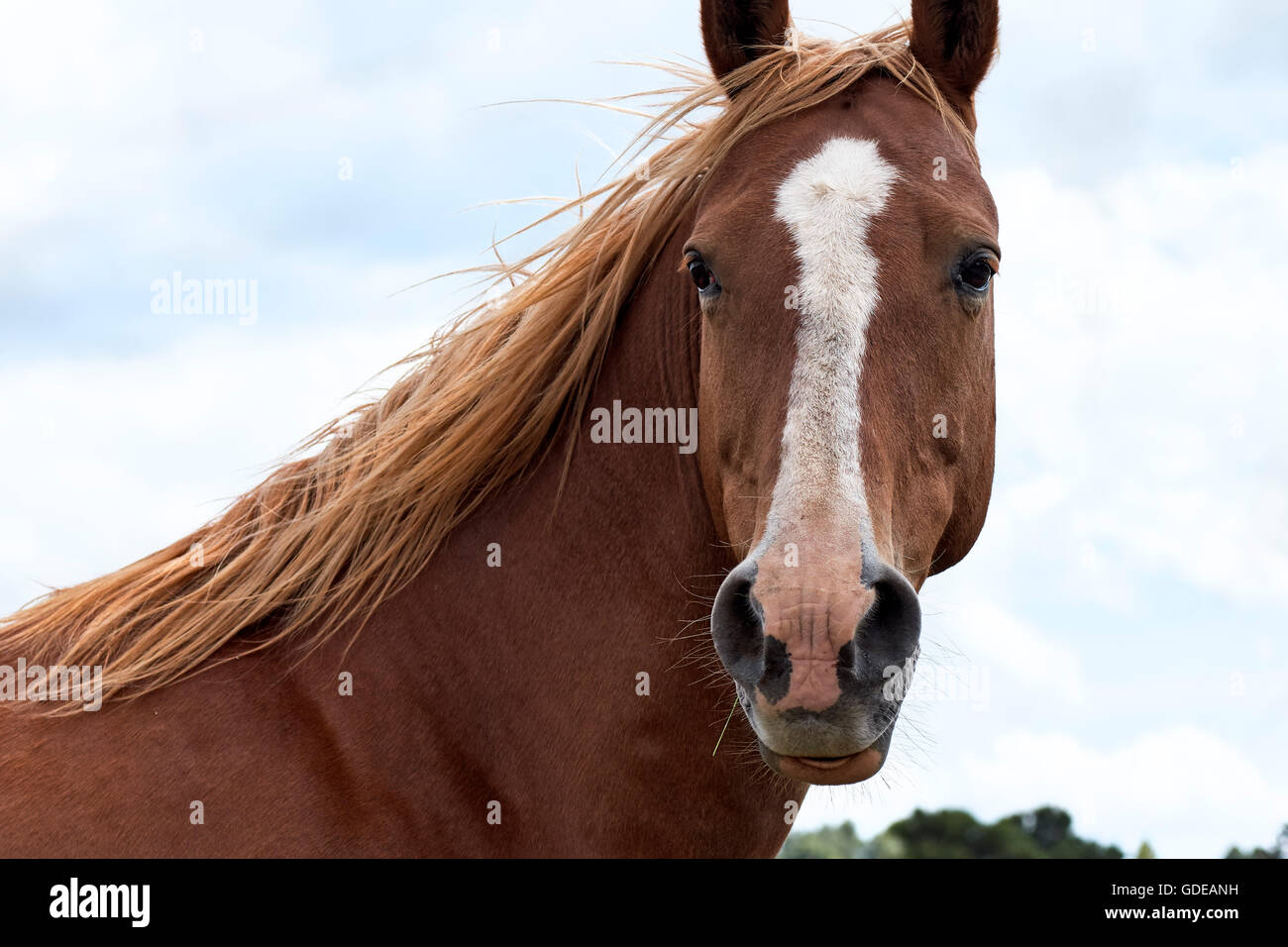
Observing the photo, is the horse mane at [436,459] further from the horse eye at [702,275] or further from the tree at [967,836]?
the tree at [967,836]

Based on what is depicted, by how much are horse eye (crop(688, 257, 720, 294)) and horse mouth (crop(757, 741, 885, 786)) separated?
4.28ft

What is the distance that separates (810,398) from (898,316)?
1.21ft

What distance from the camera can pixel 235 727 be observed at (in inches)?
138

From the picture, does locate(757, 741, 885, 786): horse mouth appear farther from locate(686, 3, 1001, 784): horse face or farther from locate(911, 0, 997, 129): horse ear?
locate(911, 0, 997, 129): horse ear

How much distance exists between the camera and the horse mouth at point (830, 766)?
2.78 meters

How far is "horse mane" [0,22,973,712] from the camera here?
365 cm

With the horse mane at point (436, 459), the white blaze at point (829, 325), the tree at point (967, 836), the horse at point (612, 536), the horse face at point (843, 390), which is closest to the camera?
the horse face at point (843, 390)

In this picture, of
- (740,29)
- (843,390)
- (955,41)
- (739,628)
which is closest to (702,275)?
(843,390)

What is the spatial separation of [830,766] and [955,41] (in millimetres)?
2372

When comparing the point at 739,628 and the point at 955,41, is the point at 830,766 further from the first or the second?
the point at 955,41

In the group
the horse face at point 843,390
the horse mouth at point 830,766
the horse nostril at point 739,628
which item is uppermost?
the horse face at point 843,390

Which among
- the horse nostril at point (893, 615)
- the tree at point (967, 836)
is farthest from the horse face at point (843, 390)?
the tree at point (967, 836)

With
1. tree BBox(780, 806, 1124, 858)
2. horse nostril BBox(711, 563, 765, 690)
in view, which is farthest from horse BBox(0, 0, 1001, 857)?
tree BBox(780, 806, 1124, 858)

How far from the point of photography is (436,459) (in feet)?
12.3
